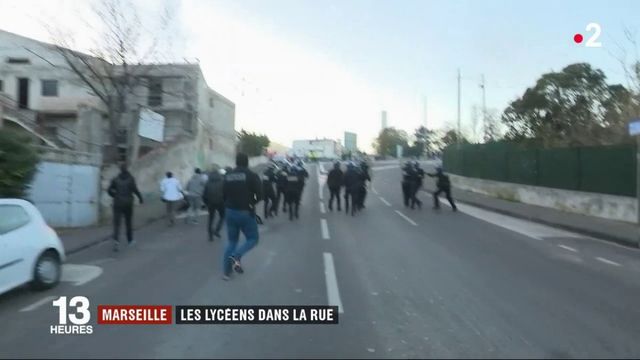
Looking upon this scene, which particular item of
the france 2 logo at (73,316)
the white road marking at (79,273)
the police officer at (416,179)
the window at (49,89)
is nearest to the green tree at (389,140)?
the window at (49,89)

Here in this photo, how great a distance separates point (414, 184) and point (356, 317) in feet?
50.5

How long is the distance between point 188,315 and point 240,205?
Answer: 2.20m

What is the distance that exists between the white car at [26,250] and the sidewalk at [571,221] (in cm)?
1193

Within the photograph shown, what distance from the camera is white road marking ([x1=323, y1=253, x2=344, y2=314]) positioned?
7242mm

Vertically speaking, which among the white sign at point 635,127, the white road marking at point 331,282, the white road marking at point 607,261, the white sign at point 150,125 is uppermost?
the white sign at point 150,125

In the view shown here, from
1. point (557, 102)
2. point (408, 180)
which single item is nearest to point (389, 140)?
point (557, 102)

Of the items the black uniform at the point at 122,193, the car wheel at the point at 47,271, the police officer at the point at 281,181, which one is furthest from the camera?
the police officer at the point at 281,181

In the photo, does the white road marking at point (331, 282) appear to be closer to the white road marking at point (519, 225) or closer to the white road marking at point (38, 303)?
the white road marking at point (38, 303)

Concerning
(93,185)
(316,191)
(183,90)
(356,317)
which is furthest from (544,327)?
(183,90)

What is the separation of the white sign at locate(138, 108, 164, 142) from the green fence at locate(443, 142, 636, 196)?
16748mm

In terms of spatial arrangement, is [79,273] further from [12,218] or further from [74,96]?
[74,96]

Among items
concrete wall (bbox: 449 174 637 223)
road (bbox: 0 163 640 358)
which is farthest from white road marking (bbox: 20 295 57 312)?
concrete wall (bbox: 449 174 637 223)

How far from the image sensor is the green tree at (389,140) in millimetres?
124062

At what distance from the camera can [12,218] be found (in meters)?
7.81
